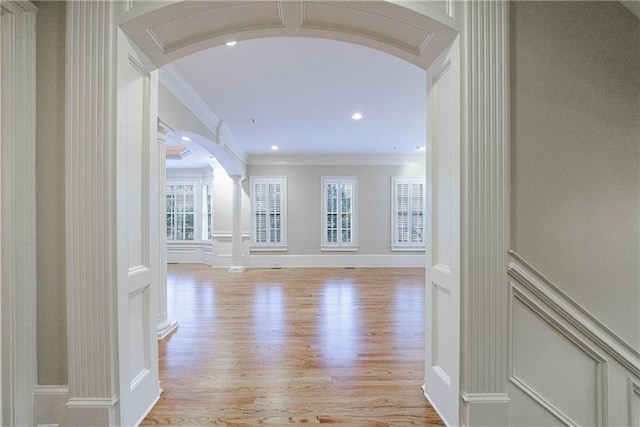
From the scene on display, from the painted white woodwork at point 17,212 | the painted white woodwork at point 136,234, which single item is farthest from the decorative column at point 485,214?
the painted white woodwork at point 17,212

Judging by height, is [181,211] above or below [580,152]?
below

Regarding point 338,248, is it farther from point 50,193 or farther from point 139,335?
point 50,193

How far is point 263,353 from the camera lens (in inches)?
110

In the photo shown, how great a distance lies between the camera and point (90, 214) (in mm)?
1600

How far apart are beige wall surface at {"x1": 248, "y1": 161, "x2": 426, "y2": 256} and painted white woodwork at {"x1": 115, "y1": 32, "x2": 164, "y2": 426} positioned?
6000 mm

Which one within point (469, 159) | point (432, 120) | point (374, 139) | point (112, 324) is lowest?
point (112, 324)

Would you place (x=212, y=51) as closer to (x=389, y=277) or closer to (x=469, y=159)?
(x=469, y=159)

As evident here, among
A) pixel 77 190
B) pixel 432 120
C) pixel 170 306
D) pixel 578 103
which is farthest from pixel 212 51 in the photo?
pixel 170 306

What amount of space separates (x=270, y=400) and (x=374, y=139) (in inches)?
210

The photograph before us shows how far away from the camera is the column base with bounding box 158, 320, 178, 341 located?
3.17 metres

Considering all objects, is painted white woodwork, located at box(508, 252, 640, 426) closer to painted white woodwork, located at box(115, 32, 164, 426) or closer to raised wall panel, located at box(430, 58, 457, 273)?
raised wall panel, located at box(430, 58, 457, 273)

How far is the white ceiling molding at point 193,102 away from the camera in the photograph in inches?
124

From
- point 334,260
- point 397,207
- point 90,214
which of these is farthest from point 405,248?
point 90,214

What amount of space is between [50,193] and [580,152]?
9.92 feet
